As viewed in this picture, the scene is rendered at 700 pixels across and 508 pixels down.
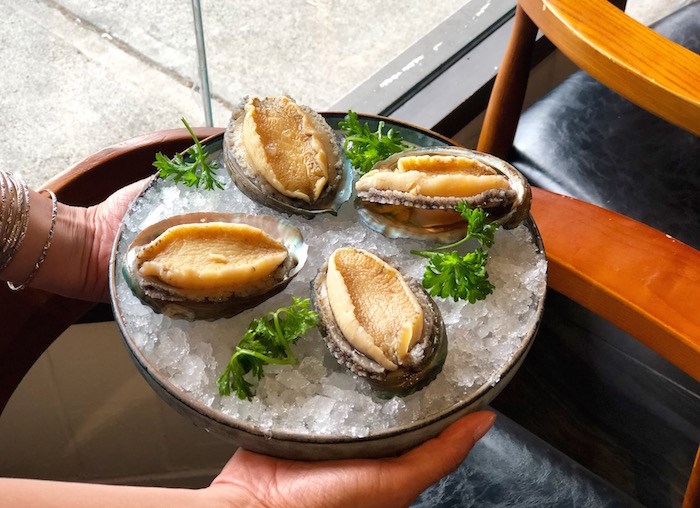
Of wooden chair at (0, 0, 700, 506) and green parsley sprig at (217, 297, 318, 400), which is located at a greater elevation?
green parsley sprig at (217, 297, 318, 400)

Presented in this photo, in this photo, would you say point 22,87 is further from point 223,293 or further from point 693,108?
point 693,108

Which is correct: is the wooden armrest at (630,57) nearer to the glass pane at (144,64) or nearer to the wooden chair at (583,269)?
the wooden chair at (583,269)

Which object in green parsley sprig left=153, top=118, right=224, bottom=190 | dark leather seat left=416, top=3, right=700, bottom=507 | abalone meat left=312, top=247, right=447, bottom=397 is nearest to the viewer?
abalone meat left=312, top=247, right=447, bottom=397

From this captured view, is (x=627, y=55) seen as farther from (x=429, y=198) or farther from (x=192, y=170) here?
(x=192, y=170)

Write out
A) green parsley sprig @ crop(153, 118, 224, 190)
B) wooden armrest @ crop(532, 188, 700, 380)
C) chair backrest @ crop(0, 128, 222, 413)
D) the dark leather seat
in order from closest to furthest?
green parsley sprig @ crop(153, 118, 224, 190)
wooden armrest @ crop(532, 188, 700, 380)
chair backrest @ crop(0, 128, 222, 413)
the dark leather seat

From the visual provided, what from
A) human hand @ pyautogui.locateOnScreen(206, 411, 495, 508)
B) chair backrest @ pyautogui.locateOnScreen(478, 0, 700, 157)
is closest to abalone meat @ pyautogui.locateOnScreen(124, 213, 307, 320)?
human hand @ pyautogui.locateOnScreen(206, 411, 495, 508)

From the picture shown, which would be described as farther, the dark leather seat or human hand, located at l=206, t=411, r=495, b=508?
the dark leather seat

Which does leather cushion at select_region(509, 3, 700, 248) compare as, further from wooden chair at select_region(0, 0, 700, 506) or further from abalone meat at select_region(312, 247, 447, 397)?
abalone meat at select_region(312, 247, 447, 397)

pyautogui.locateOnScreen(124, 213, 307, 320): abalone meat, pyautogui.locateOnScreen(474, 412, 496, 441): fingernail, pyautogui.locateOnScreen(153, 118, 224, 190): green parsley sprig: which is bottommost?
pyautogui.locateOnScreen(474, 412, 496, 441): fingernail

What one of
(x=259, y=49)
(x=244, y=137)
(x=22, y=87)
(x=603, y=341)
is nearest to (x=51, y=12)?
(x=22, y=87)
